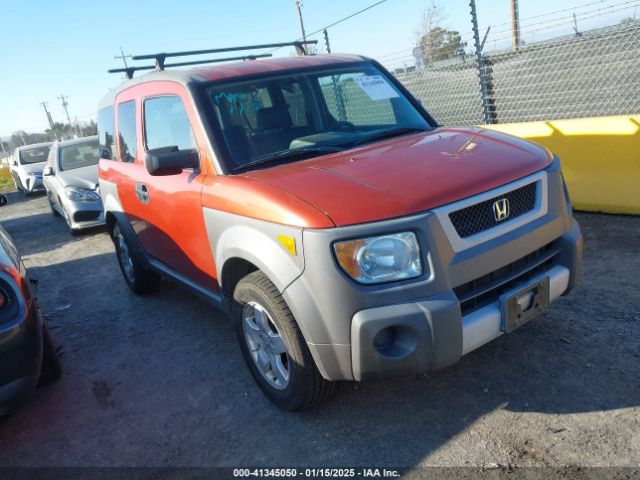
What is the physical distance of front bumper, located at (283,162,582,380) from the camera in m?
2.24

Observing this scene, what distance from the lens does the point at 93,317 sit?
495 cm

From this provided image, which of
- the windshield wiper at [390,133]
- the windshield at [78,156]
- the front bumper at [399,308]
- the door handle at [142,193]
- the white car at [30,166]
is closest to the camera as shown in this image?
the front bumper at [399,308]

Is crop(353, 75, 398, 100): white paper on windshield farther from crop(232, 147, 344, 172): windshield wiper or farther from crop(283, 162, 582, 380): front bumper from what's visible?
crop(283, 162, 582, 380): front bumper

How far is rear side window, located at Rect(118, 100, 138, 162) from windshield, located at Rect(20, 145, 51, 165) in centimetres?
1356

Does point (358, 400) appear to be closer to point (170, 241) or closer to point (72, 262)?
point (170, 241)

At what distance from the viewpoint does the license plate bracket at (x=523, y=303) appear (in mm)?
2461

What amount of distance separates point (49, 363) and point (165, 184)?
1480 mm

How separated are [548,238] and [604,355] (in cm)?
88

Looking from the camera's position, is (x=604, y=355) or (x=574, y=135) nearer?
(x=604, y=355)

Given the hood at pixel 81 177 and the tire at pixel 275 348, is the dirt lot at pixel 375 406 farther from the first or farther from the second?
the hood at pixel 81 177

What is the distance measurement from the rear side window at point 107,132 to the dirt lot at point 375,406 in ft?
6.00

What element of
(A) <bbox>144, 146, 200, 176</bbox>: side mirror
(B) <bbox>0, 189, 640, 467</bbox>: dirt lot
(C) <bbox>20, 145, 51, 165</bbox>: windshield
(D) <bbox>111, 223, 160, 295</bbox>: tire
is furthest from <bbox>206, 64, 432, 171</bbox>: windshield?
(C) <bbox>20, 145, 51, 165</bbox>: windshield

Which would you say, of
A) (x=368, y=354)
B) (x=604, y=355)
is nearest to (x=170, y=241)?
(x=368, y=354)

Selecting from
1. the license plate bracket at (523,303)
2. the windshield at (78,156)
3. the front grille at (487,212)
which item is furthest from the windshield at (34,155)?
the license plate bracket at (523,303)
